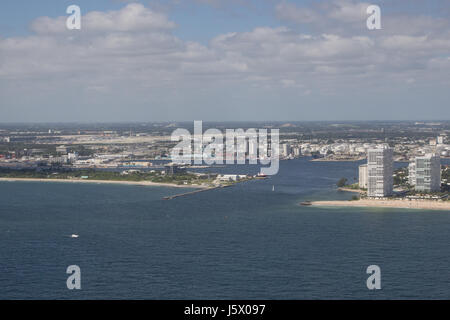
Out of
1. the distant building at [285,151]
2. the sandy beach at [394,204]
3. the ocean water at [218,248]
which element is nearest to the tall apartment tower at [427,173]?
the sandy beach at [394,204]

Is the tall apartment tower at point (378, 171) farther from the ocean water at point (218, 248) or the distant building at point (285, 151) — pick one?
the distant building at point (285, 151)

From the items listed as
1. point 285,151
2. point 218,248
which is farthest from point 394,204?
point 285,151

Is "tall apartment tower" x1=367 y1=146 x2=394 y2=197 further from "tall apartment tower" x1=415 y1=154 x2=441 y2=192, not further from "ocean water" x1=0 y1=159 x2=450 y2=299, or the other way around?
"tall apartment tower" x1=415 y1=154 x2=441 y2=192

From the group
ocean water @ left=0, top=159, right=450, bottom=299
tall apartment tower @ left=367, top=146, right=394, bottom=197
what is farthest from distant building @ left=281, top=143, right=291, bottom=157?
tall apartment tower @ left=367, top=146, right=394, bottom=197

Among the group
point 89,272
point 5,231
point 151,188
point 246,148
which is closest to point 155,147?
point 246,148

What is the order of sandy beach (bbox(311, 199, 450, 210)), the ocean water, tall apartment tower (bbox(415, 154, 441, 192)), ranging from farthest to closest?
1. tall apartment tower (bbox(415, 154, 441, 192))
2. sandy beach (bbox(311, 199, 450, 210))
3. the ocean water

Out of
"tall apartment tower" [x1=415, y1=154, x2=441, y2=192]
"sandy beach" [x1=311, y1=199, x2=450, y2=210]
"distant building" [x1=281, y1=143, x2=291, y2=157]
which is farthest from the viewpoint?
"distant building" [x1=281, y1=143, x2=291, y2=157]
